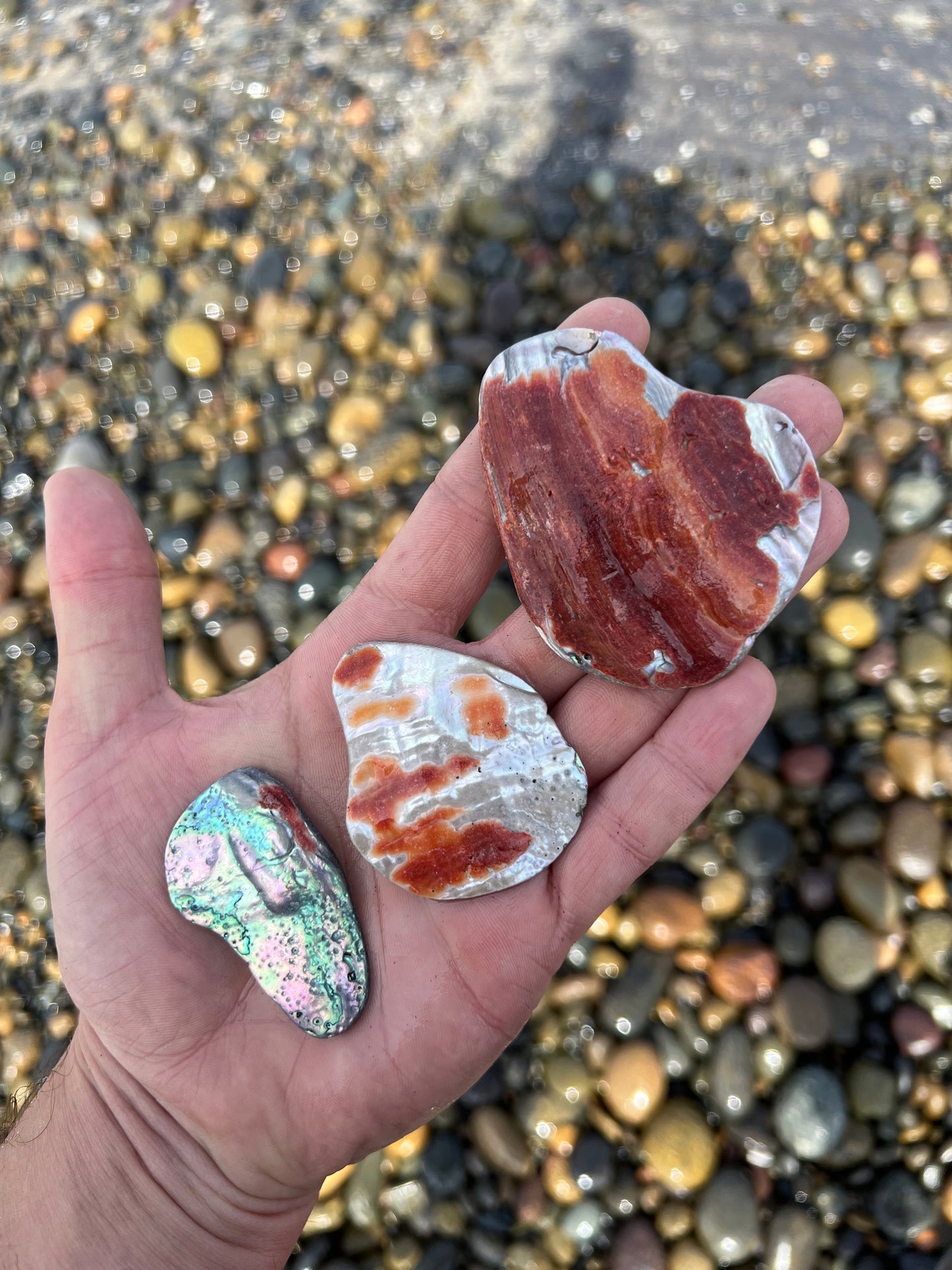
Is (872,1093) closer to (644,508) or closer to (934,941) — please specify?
(934,941)

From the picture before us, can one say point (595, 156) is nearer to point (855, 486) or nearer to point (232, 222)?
point (232, 222)

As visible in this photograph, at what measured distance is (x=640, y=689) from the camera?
77.7 inches

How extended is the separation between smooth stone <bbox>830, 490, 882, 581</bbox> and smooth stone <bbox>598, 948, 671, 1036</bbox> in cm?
118

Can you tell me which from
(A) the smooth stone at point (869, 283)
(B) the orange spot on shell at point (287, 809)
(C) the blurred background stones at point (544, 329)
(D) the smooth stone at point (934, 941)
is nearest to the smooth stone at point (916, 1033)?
(C) the blurred background stones at point (544, 329)

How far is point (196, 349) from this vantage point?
2.96 meters

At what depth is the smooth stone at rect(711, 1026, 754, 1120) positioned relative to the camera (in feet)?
6.80

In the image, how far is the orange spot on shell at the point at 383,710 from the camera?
1.92 metres

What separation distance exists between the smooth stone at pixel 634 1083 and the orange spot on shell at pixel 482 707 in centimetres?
87

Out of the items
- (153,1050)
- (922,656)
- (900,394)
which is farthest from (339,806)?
(900,394)

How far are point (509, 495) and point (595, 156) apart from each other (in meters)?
1.83

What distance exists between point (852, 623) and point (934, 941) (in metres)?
0.84

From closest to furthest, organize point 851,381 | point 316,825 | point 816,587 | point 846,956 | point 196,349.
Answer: point 316,825, point 846,956, point 816,587, point 851,381, point 196,349

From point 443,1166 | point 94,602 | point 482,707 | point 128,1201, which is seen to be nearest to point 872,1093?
point 443,1166

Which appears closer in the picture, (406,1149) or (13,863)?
(406,1149)
